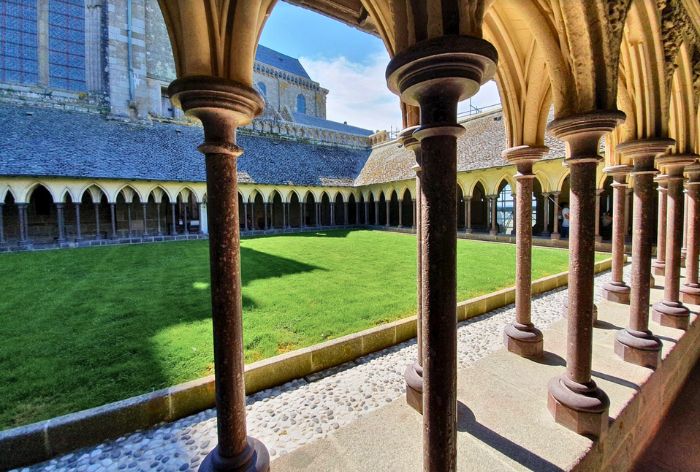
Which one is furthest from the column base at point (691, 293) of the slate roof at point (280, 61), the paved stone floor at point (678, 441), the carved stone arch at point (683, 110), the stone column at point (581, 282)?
the slate roof at point (280, 61)

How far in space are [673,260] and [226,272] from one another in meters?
6.29

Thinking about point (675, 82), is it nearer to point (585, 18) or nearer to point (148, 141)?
point (585, 18)

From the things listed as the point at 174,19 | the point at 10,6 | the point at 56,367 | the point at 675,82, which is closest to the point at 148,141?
the point at 10,6

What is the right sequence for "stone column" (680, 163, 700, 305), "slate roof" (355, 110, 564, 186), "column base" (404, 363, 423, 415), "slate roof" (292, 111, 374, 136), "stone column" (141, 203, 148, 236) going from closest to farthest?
1. "column base" (404, 363, 423, 415)
2. "stone column" (680, 163, 700, 305)
3. "slate roof" (355, 110, 564, 186)
4. "stone column" (141, 203, 148, 236)
5. "slate roof" (292, 111, 374, 136)

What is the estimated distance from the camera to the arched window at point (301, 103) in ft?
126

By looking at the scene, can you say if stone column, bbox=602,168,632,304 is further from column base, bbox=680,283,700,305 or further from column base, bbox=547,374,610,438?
column base, bbox=547,374,610,438

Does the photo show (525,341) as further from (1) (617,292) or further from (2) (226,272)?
(1) (617,292)

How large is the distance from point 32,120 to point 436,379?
2395cm

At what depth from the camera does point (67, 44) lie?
20.5 m

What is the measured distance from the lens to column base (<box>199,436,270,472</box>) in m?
2.18

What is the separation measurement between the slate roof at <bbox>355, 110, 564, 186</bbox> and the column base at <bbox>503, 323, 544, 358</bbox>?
37.7 ft

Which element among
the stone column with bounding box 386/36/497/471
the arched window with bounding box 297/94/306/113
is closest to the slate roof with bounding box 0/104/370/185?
the arched window with bounding box 297/94/306/113

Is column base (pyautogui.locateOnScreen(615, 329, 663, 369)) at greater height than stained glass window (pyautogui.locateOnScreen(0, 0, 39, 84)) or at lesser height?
lesser

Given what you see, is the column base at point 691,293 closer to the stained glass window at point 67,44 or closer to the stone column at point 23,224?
the stone column at point 23,224
